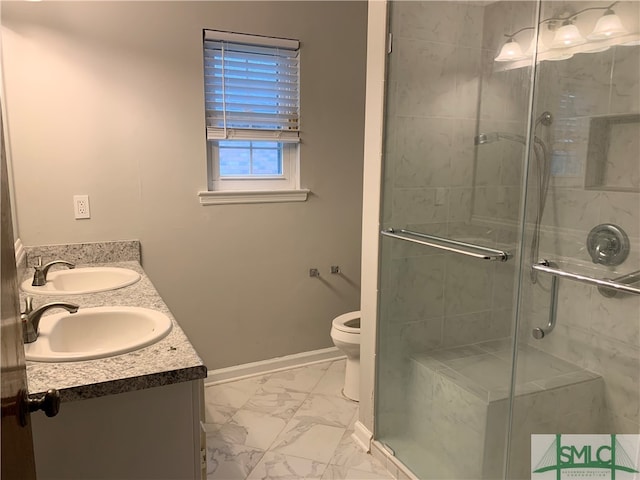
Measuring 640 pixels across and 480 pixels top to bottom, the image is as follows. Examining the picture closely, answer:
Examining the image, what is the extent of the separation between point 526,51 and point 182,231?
1.86 meters

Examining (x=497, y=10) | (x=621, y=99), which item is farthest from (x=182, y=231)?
(x=621, y=99)

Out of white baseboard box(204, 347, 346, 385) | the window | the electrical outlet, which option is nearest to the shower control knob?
the window

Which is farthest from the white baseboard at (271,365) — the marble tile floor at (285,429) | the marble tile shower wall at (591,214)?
the marble tile shower wall at (591,214)

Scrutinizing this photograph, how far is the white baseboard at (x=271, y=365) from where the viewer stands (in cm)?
293

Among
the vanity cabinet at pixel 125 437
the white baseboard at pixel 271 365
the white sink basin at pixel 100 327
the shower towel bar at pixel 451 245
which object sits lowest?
the white baseboard at pixel 271 365

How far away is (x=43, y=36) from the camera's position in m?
2.24

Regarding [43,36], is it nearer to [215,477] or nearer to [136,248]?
[136,248]

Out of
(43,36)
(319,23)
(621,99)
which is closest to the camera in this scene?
(621,99)

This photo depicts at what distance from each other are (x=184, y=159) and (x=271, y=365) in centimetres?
135

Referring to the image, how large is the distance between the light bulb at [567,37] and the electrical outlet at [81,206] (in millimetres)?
2181

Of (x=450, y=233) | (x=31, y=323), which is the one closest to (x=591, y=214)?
(x=450, y=233)

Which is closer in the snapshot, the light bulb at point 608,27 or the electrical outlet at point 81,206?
the light bulb at point 608,27

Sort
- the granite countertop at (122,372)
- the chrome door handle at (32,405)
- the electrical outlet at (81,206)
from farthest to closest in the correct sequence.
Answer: the electrical outlet at (81,206), the granite countertop at (122,372), the chrome door handle at (32,405)

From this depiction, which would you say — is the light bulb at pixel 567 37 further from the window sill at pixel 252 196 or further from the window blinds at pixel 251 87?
the window sill at pixel 252 196
